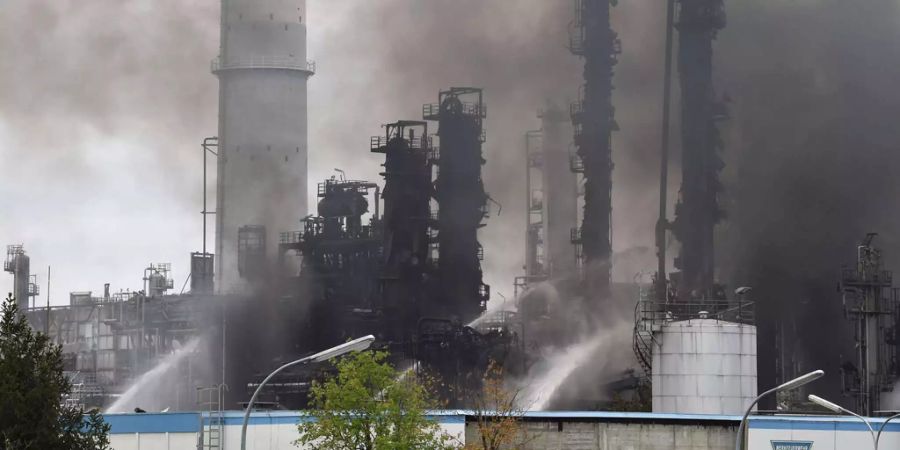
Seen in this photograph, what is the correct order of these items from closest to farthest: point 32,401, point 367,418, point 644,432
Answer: point 32,401, point 367,418, point 644,432

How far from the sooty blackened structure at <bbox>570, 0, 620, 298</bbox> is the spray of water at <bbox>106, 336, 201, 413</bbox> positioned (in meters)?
25.9

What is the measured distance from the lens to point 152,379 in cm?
10806

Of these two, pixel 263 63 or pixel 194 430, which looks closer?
pixel 194 430

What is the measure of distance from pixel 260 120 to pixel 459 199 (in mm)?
16852

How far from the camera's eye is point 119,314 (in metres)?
120

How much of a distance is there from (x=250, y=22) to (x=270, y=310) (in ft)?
60.6

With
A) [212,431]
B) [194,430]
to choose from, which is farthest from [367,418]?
[194,430]

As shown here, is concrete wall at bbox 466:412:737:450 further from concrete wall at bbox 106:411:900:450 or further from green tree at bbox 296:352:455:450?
green tree at bbox 296:352:455:450

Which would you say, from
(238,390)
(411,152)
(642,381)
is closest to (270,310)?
(238,390)

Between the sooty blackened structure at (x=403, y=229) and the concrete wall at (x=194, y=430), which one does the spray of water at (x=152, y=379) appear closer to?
the sooty blackened structure at (x=403, y=229)

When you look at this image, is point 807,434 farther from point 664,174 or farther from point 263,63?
point 263,63

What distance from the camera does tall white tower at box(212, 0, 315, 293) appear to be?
108m

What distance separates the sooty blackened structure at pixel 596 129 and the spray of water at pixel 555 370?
118 inches

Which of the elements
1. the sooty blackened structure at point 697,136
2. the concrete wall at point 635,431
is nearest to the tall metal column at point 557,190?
the sooty blackened structure at point 697,136
